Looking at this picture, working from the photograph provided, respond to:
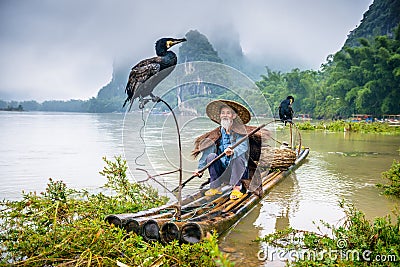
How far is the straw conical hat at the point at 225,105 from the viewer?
12.2 feet

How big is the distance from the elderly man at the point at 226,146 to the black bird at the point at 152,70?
2.72ft

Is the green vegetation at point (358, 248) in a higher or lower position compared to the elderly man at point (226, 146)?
lower

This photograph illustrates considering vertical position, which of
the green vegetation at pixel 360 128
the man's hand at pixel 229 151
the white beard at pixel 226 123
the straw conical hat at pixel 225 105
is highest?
the straw conical hat at pixel 225 105

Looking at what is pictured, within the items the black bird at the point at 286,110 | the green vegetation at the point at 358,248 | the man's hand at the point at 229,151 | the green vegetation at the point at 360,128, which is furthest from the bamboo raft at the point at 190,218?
the green vegetation at the point at 360,128

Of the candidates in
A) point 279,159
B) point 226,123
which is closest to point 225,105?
point 226,123

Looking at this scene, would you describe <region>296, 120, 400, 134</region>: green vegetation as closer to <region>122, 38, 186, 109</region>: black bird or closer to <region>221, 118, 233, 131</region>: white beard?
<region>221, 118, 233, 131</region>: white beard

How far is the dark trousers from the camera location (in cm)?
396

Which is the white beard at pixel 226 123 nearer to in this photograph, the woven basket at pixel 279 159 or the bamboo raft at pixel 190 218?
the bamboo raft at pixel 190 218

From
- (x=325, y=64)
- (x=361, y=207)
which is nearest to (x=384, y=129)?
(x=361, y=207)

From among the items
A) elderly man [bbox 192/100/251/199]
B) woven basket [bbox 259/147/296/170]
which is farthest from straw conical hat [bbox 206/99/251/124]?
woven basket [bbox 259/147/296/170]

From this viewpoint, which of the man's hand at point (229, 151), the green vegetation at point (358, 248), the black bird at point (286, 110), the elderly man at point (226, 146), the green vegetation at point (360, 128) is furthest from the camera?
the green vegetation at point (360, 128)

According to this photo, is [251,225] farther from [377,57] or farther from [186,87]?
[377,57]

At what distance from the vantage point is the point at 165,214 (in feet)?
10.8

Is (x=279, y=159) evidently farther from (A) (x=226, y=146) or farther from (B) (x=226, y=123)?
(B) (x=226, y=123)
